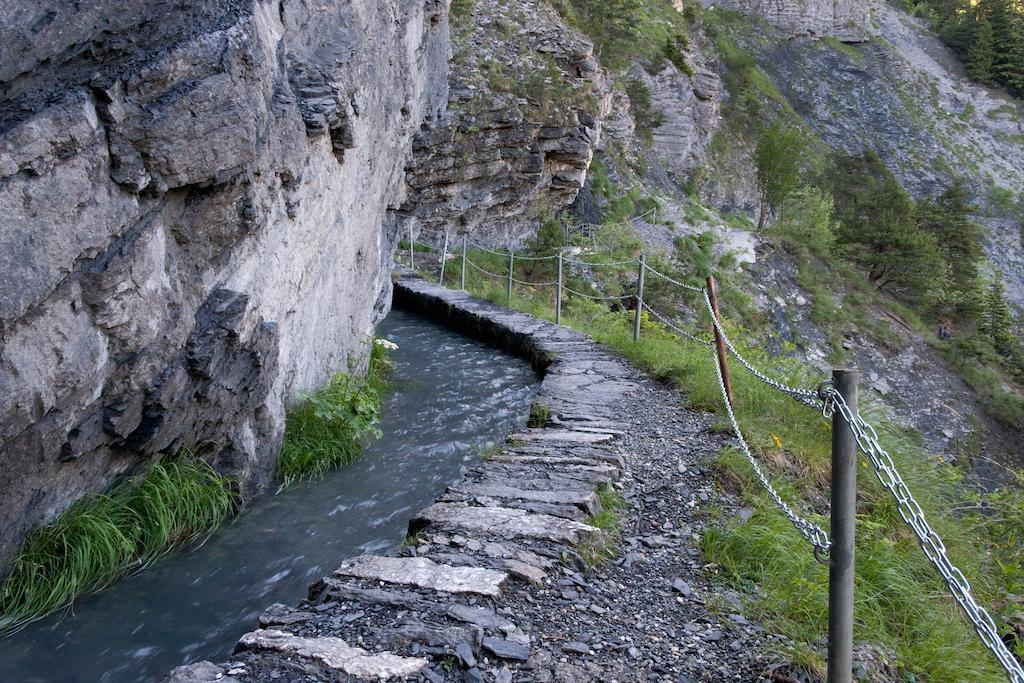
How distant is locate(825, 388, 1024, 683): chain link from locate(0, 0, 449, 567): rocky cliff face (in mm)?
3114

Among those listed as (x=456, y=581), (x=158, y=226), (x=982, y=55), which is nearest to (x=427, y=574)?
(x=456, y=581)

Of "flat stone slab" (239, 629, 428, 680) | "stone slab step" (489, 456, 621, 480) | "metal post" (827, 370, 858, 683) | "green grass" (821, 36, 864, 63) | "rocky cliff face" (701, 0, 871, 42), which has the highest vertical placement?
"rocky cliff face" (701, 0, 871, 42)

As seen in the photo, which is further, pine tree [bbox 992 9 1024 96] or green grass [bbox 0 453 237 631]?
pine tree [bbox 992 9 1024 96]

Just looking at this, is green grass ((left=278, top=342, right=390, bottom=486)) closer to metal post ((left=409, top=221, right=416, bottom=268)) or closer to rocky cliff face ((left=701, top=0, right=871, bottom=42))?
metal post ((left=409, top=221, right=416, bottom=268))

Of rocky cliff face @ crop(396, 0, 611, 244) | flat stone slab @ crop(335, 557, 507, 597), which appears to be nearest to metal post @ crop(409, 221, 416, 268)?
rocky cliff face @ crop(396, 0, 611, 244)

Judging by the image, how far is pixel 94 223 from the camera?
3.33m

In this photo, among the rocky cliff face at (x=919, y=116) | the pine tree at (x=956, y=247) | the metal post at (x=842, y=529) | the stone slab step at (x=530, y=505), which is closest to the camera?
the metal post at (x=842, y=529)

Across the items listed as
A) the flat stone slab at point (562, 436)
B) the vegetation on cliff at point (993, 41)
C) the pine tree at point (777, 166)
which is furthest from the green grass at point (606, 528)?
the vegetation on cliff at point (993, 41)

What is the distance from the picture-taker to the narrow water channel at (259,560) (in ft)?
11.0

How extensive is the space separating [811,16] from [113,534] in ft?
158

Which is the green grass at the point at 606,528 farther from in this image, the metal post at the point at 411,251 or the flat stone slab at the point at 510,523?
the metal post at the point at 411,251

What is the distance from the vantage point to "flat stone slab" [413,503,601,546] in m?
3.73

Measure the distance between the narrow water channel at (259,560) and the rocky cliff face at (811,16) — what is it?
142 feet

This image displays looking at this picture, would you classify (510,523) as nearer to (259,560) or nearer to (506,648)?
(506,648)
